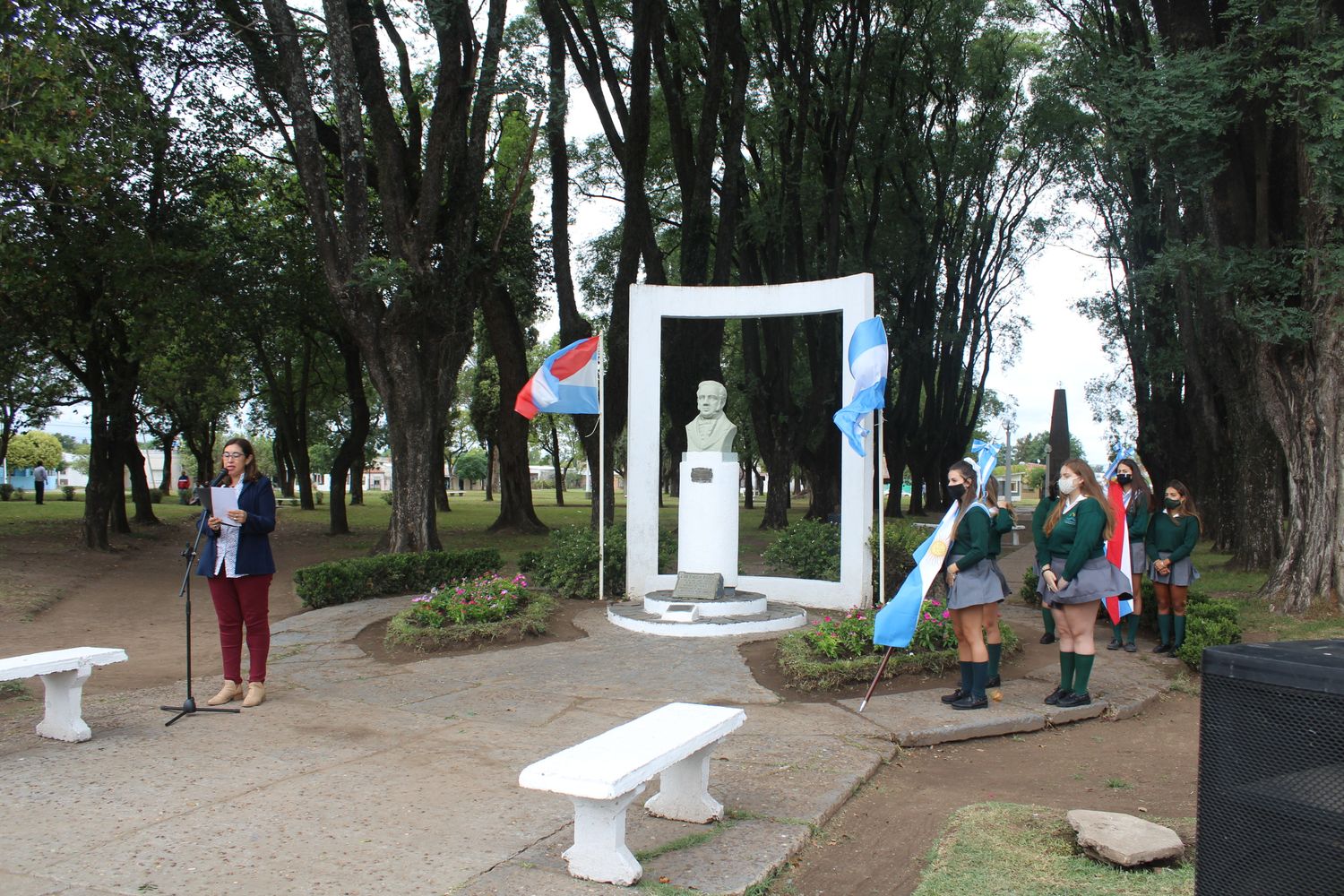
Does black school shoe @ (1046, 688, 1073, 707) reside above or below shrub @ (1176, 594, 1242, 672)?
below

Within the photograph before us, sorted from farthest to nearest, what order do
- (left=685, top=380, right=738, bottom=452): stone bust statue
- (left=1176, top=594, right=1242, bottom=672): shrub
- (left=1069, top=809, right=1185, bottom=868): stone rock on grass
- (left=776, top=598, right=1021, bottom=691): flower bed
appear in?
(left=685, top=380, right=738, bottom=452): stone bust statue
(left=1176, top=594, right=1242, bottom=672): shrub
(left=776, top=598, right=1021, bottom=691): flower bed
(left=1069, top=809, right=1185, bottom=868): stone rock on grass

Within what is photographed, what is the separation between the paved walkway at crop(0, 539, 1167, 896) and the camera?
13.2ft

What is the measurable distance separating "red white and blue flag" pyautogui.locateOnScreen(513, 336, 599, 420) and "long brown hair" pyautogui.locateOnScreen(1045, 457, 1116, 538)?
272 inches

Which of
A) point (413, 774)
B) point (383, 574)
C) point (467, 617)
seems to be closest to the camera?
point (413, 774)

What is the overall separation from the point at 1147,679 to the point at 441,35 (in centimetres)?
1317

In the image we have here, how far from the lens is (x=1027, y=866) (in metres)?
4.16

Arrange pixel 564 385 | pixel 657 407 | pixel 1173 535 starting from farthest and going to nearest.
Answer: pixel 564 385 < pixel 657 407 < pixel 1173 535

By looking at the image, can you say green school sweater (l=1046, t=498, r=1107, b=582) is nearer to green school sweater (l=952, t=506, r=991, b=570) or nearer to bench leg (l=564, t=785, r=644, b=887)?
green school sweater (l=952, t=506, r=991, b=570)

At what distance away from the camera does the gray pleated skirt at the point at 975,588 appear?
6.90 metres

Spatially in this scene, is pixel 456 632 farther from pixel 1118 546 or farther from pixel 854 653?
pixel 1118 546

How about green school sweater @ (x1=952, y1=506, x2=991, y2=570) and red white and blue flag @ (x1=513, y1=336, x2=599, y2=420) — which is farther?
red white and blue flag @ (x1=513, y1=336, x2=599, y2=420)

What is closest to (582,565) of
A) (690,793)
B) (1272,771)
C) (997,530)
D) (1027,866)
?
(997,530)

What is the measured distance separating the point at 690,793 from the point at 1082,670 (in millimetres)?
3807

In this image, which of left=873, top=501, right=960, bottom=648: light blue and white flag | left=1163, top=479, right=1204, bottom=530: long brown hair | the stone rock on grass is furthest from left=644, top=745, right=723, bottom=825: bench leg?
left=1163, top=479, right=1204, bottom=530: long brown hair
